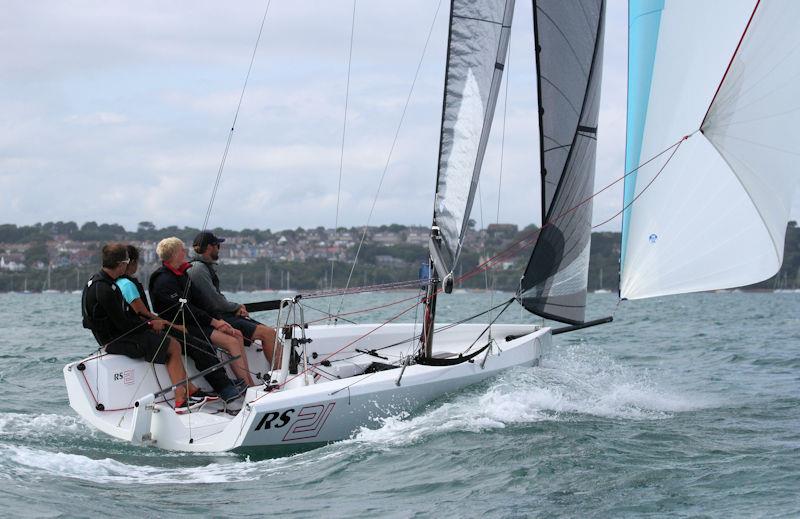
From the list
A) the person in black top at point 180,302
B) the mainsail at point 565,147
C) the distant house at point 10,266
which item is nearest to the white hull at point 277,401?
the person in black top at point 180,302

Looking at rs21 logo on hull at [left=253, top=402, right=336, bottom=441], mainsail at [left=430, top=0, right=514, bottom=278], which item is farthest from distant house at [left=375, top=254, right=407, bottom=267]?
rs21 logo on hull at [left=253, top=402, right=336, bottom=441]

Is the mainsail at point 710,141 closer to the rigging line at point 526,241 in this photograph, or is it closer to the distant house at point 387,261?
the rigging line at point 526,241

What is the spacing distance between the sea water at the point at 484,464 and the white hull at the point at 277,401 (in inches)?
3.7

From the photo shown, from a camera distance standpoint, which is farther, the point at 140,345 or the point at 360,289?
the point at 360,289

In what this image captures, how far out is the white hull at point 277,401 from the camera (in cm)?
550

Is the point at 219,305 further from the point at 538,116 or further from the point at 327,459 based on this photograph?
the point at 538,116

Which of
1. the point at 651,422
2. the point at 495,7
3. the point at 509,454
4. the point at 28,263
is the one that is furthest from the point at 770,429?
the point at 28,263

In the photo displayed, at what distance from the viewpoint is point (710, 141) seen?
6324 mm

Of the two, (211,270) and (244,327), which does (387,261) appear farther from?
(211,270)

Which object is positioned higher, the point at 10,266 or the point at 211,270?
the point at 211,270

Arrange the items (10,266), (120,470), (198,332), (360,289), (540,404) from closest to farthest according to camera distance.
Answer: (120,470) < (198,332) < (540,404) < (360,289) < (10,266)

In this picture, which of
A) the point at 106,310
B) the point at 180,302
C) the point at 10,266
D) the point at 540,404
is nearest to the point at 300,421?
the point at 180,302

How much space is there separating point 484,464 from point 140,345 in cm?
234

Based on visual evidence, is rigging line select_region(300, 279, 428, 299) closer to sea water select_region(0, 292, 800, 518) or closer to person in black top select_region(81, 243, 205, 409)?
sea water select_region(0, 292, 800, 518)
